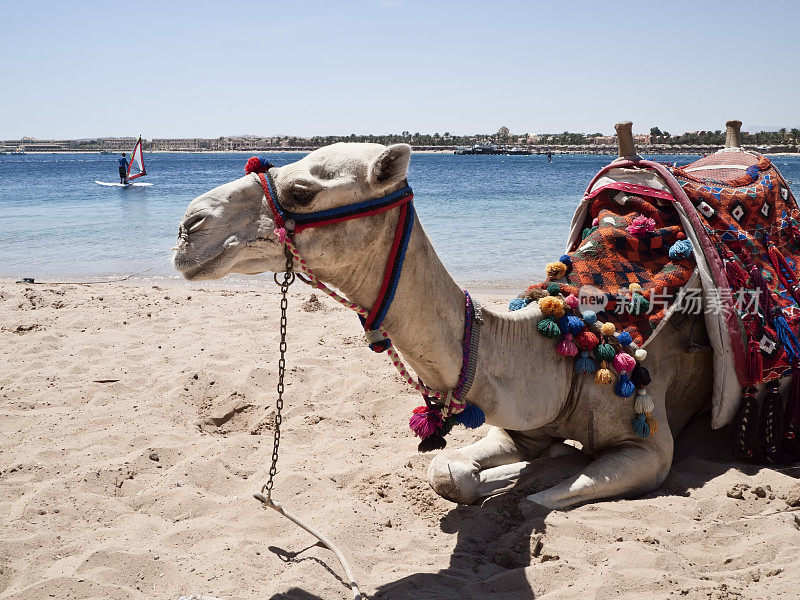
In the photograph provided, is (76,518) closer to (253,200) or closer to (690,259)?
(253,200)

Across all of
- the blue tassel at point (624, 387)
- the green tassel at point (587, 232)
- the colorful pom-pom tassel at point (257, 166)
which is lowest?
the blue tassel at point (624, 387)

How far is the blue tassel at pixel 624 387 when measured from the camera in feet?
11.2

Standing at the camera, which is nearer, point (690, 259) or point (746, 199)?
point (690, 259)

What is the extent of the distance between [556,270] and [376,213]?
1512mm

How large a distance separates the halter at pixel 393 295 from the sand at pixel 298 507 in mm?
622

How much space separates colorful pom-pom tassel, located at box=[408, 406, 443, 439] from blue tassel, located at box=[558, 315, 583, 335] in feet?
2.62

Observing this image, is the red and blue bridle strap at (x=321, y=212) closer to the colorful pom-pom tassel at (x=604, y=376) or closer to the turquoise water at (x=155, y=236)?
the colorful pom-pom tassel at (x=604, y=376)

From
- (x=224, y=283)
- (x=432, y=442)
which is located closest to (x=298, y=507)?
(x=432, y=442)

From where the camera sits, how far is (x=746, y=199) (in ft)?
14.3

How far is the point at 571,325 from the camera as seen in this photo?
3404 mm

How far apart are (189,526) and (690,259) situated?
3024 millimetres

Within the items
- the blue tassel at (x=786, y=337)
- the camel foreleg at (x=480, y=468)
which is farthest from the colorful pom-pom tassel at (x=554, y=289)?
the blue tassel at (x=786, y=337)

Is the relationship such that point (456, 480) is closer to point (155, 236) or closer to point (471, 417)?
point (471, 417)

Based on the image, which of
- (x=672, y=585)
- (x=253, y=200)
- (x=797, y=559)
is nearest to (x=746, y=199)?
(x=797, y=559)
